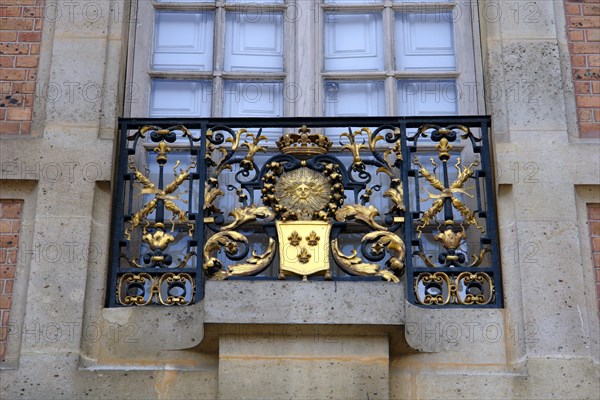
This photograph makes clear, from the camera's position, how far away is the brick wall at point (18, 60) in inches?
277

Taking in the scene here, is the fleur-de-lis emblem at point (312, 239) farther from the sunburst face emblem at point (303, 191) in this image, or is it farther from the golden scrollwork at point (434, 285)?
the golden scrollwork at point (434, 285)

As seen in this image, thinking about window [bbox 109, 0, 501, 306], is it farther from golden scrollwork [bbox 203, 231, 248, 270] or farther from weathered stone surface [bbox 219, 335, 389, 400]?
weathered stone surface [bbox 219, 335, 389, 400]

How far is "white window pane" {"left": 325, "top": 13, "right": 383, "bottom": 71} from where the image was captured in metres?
7.61

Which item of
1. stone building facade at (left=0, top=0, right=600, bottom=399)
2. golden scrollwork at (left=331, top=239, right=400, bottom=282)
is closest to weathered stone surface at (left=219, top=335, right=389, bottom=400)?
stone building facade at (left=0, top=0, right=600, bottom=399)

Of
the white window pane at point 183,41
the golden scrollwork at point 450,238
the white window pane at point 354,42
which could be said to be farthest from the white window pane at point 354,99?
the golden scrollwork at point 450,238

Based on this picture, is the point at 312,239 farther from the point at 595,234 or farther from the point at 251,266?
the point at 595,234

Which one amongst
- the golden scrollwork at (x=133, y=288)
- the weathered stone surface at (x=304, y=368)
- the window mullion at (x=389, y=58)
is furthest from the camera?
the window mullion at (x=389, y=58)

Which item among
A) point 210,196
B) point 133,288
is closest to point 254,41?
point 210,196

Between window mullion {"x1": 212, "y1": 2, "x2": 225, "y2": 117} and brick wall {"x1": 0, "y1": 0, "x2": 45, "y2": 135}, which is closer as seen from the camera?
brick wall {"x1": 0, "y1": 0, "x2": 45, "y2": 135}

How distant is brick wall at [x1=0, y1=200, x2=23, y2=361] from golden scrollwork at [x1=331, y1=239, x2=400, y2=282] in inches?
62.0

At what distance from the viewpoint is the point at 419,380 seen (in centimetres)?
642

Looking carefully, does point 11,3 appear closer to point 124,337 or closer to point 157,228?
point 157,228

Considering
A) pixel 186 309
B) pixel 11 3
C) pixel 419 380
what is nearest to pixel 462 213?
pixel 419 380

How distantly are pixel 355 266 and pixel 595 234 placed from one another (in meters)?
1.21
